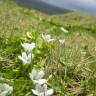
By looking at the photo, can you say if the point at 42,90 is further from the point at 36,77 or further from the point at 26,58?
the point at 26,58

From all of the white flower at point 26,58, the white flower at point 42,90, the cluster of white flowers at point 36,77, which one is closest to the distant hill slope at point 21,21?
the cluster of white flowers at point 36,77

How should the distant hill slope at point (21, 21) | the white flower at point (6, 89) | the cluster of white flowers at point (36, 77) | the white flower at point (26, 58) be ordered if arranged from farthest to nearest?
the distant hill slope at point (21, 21) < the white flower at point (26, 58) < the cluster of white flowers at point (36, 77) < the white flower at point (6, 89)

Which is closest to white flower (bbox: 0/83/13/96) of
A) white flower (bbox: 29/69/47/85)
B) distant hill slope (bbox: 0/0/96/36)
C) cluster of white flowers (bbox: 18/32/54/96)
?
cluster of white flowers (bbox: 18/32/54/96)

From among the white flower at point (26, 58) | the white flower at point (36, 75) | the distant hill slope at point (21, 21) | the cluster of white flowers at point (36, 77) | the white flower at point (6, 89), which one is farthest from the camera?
the distant hill slope at point (21, 21)

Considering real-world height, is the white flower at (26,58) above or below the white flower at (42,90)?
above

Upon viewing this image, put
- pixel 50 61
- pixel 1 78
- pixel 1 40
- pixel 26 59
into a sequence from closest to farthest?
pixel 1 78 → pixel 26 59 → pixel 50 61 → pixel 1 40

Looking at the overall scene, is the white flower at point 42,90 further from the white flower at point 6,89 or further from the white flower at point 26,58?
the white flower at point 26,58

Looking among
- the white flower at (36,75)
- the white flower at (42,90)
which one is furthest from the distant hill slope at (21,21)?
the white flower at (42,90)

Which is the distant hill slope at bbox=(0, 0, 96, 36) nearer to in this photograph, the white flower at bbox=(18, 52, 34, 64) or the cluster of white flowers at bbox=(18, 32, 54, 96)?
the cluster of white flowers at bbox=(18, 32, 54, 96)

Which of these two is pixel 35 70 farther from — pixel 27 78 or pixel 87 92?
pixel 87 92

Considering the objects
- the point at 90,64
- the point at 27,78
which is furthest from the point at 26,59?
the point at 90,64

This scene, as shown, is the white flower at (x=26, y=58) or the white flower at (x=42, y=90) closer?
the white flower at (x=42, y=90)
